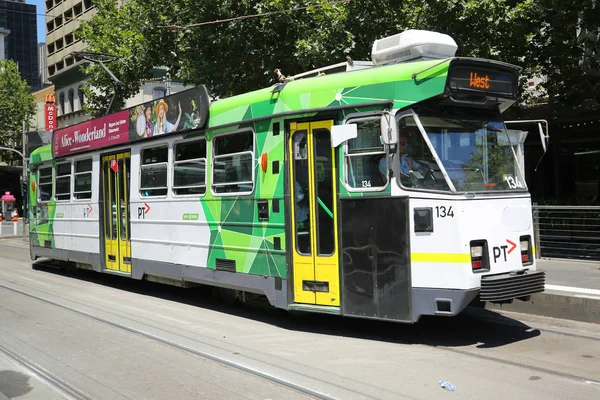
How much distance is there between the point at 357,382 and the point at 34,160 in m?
12.5

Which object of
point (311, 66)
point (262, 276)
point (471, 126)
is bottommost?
point (262, 276)

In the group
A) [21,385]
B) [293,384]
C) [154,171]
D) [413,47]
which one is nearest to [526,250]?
[413,47]

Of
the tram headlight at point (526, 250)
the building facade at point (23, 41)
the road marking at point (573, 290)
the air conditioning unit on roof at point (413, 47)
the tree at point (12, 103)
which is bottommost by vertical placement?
the road marking at point (573, 290)

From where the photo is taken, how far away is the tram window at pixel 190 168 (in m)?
9.29

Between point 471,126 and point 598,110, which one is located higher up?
point 598,110

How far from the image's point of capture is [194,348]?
22.8 ft

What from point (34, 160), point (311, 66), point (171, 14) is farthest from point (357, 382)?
point (171, 14)

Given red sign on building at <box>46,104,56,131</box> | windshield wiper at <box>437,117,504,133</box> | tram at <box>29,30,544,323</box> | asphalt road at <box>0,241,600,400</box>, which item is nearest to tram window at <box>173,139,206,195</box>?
tram at <box>29,30,544,323</box>

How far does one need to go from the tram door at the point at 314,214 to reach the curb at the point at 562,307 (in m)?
2.86

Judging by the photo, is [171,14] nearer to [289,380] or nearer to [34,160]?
[34,160]

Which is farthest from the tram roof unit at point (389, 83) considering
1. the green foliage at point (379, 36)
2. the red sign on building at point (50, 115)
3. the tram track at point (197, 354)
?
the red sign on building at point (50, 115)

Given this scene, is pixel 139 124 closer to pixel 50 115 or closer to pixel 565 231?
pixel 565 231

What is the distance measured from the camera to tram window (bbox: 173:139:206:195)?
366 inches

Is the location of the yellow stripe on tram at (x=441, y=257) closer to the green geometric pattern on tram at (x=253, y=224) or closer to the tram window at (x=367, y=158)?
the tram window at (x=367, y=158)
